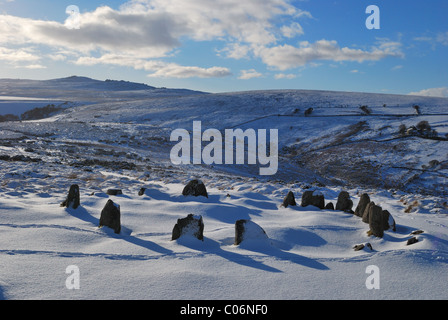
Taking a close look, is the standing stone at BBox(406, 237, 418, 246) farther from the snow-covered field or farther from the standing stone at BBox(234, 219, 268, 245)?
the standing stone at BBox(234, 219, 268, 245)

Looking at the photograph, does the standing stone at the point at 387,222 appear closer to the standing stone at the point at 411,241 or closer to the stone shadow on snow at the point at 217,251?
the standing stone at the point at 411,241

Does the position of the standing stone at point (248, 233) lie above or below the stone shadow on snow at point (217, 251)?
above

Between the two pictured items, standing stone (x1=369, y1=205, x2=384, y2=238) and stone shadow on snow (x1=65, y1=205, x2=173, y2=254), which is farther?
standing stone (x1=369, y1=205, x2=384, y2=238)

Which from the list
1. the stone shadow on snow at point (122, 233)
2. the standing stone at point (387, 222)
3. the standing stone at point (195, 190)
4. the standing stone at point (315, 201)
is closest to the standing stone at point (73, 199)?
the stone shadow on snow at point (122, 233)

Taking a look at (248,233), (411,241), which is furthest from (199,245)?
(411,241)

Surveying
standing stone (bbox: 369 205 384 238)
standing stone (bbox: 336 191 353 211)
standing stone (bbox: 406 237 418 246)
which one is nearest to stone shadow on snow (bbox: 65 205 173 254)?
standing stone (bbox: 369 205 384 238)

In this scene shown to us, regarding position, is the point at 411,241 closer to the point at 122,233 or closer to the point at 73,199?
the point at 122,233

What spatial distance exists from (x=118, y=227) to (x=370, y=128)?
3173 centimetres

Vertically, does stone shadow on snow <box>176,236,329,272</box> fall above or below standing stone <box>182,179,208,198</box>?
below

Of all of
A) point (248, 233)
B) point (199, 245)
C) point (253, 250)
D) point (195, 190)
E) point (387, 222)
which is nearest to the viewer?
point (253, 250)

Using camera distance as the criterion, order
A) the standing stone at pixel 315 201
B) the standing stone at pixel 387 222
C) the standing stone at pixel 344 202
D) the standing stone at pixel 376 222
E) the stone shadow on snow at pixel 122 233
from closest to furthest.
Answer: the stone shadow on snow at pixel 122 233 → the standing stone at pixel 376 222 → the standing stone at pixel 387 222 → the standing stone at pixel 344 202 → the standing stone at pixel 315 201

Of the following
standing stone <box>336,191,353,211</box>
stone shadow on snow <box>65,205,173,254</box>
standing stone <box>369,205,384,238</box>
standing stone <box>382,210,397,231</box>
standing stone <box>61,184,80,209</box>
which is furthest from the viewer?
standing stone <box>336,191,353,211</box>

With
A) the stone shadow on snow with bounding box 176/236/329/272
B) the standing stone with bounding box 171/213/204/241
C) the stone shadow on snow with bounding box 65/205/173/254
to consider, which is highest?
the standing stone with bounding box 171/213/204/241
